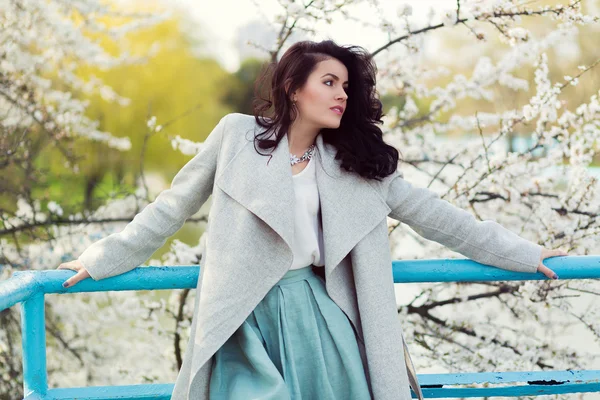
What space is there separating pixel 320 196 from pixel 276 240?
18 centimetres

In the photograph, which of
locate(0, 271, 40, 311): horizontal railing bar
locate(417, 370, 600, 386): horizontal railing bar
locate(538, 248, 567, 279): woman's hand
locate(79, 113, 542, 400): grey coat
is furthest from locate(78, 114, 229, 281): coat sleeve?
locate(538, 248, 567, 279): woman's hand

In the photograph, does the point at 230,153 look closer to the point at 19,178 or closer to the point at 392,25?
the point at 392,25

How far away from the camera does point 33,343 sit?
65.8 inches

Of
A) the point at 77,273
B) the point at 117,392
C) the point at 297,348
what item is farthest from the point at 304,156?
the point at 117,392

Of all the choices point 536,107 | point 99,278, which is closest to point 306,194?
point 99,278

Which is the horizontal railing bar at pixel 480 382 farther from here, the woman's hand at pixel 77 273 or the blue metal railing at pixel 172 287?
the woman's hand at pixel 77 273

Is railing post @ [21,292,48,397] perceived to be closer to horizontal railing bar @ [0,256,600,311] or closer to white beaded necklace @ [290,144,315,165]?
horizontal railing bar @ [0,256,600,311]

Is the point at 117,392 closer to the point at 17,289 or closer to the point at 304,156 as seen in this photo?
the point at 17,289

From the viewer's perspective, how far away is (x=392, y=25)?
11.0ft

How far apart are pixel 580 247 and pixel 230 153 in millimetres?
2049

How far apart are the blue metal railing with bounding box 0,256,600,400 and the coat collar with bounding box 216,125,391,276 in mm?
169

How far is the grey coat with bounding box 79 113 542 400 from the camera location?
171cm

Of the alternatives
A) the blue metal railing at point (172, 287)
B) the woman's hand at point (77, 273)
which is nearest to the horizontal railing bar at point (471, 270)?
the blue metal railing at point (172, 287)

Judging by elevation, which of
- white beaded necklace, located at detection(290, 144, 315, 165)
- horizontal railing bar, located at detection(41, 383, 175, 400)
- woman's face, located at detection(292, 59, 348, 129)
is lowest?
horizontal railing bar, located at detection(41, 383, 175, 400)
